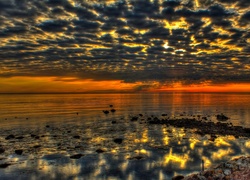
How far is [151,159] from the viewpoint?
21.7 metres

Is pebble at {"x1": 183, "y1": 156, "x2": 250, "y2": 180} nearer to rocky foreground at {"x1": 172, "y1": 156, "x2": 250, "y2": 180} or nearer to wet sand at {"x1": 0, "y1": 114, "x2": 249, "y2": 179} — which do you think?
rocky foreground at {"x1": 172, "y1": 156, "x2": 250, "y2": 180}

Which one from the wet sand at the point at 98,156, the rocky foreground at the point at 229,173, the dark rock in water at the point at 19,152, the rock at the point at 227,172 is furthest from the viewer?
the dark rock in water at the point at 19,152

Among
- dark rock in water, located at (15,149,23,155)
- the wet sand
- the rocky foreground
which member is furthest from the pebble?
dark rock in water, located at (15,149,23,155)

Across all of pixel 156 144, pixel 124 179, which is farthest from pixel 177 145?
pixel 124 179

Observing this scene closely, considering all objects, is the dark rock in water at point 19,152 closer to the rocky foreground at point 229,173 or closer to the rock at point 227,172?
the rocky foreground at point 229,173

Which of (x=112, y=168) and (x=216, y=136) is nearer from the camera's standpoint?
(x=112, y=168)

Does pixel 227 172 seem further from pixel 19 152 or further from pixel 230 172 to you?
pixel 19 152

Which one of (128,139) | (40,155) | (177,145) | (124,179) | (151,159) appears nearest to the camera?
(124,179)

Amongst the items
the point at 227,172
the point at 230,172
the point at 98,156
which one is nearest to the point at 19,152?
the point at 98,156

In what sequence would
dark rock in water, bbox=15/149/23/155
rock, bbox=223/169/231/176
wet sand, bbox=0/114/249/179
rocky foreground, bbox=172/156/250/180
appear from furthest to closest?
1. dark rock in water, bbox=15/149/23/155
2. wet sand, bbox=0/114/249/179
3. rock, bbox=223/169/231/176
4. rocky foreground, bbox=172/156/250/180

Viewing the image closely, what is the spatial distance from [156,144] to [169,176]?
10.7m

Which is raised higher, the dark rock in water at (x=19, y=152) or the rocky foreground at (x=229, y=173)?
the rocky foreground at (x=229, y=173)

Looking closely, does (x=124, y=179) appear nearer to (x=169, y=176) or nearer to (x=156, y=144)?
(x=169, y=176)

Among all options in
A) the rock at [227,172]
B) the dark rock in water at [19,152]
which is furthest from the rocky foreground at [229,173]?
the dark rock in water at [19,152]
